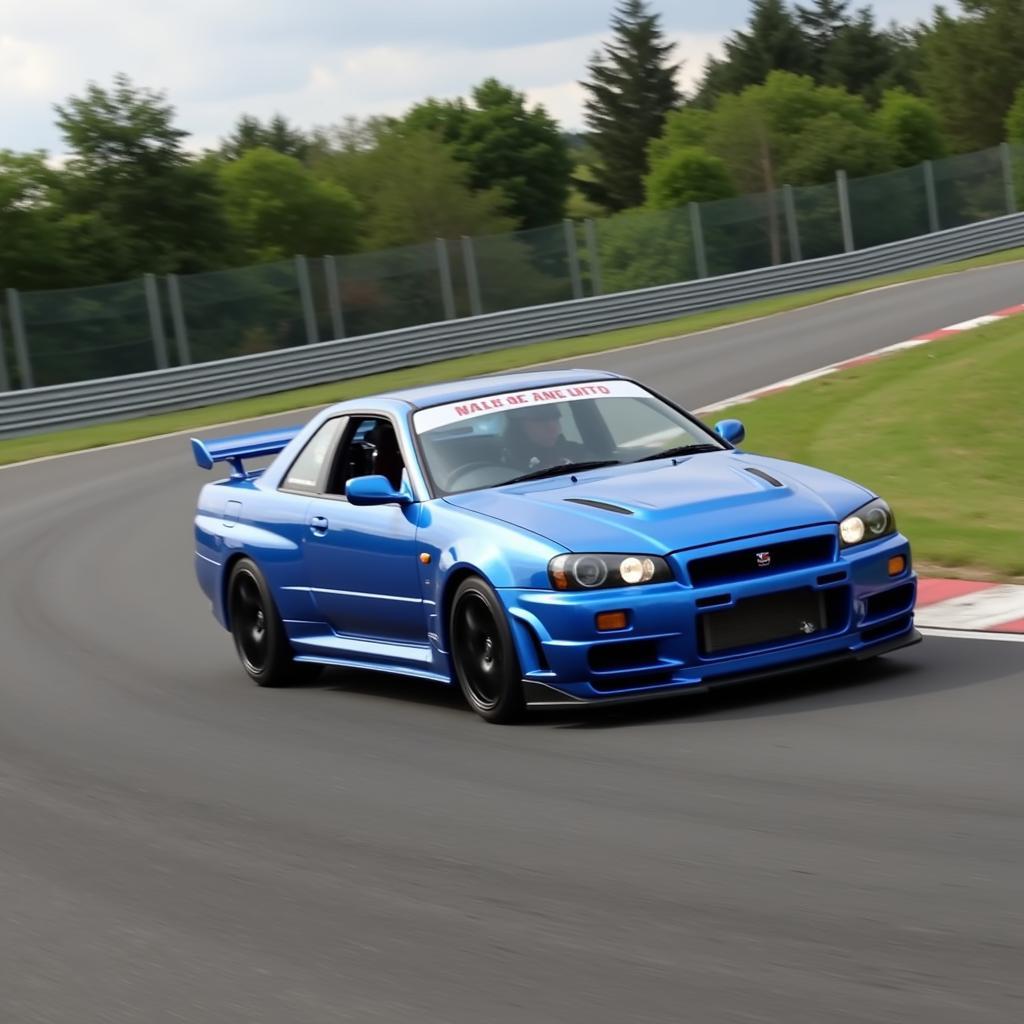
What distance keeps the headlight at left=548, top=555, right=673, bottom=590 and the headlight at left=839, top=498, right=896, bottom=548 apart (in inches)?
30.8

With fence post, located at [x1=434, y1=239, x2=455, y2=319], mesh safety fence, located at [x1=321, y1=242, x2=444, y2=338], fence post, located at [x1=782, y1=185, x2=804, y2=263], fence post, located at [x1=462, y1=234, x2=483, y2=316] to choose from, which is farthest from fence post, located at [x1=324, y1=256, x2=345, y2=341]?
fence post, located at [x1=782, y1=185, x2=804, y2=263]

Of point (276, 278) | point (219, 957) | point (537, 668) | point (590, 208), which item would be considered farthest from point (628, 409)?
point (590, 208)

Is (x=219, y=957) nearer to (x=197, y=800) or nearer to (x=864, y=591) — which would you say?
(x=197, y=800)

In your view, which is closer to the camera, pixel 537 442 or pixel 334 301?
pixel 537 442

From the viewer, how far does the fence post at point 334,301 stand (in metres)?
35.2

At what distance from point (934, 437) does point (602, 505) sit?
8339mm

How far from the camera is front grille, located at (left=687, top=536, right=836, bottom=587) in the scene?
7.41m

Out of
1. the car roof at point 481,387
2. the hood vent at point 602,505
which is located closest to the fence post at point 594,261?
the car roof at point 481,387

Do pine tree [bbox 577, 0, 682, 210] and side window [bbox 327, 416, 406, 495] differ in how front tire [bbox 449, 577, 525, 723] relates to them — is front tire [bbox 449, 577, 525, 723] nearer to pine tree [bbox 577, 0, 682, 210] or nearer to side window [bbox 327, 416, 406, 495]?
side window [bbox 327, 416, 406, 495]

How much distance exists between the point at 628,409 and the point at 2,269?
3436 cm

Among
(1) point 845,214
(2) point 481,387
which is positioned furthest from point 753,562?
(1) point 845,214

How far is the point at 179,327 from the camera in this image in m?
33.3

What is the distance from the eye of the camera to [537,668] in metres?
7.51

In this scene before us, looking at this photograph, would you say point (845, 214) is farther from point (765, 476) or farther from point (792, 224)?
point (765, 476)
